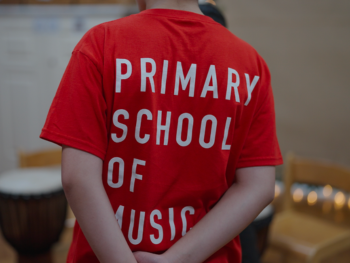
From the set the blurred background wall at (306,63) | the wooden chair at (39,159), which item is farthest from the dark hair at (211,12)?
the blurred background wall at (306,63)

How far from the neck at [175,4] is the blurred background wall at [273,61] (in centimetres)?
183

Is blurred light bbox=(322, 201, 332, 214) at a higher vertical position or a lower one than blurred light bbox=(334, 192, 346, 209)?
lower

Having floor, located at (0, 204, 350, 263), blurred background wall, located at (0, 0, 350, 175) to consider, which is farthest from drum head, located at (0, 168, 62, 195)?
blurred background wall, located at (0, 0, 350, 175)

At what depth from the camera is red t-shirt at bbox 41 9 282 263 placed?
44 centimetres

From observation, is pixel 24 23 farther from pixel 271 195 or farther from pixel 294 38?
pixel 271 195

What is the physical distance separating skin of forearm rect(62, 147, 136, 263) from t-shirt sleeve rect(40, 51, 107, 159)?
0.02 meters

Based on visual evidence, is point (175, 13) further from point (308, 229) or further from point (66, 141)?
point (308, 229)

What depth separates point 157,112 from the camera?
47 centimetres

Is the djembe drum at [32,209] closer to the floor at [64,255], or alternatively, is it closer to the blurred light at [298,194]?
the floor at [64,255]

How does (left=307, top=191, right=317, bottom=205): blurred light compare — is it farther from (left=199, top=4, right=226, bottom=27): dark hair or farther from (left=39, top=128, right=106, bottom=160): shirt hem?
(left=39, top=128, right=106, bottom=160): shirt hem

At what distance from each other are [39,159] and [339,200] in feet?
5.58

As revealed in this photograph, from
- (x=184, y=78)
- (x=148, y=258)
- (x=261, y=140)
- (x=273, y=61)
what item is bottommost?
(x=273, y=61)

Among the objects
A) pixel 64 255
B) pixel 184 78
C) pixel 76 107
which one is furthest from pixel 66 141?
pixel 64 255

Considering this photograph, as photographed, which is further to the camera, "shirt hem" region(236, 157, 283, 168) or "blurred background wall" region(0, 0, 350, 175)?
"blurred background wall" region(0, 0, 350, 175)
